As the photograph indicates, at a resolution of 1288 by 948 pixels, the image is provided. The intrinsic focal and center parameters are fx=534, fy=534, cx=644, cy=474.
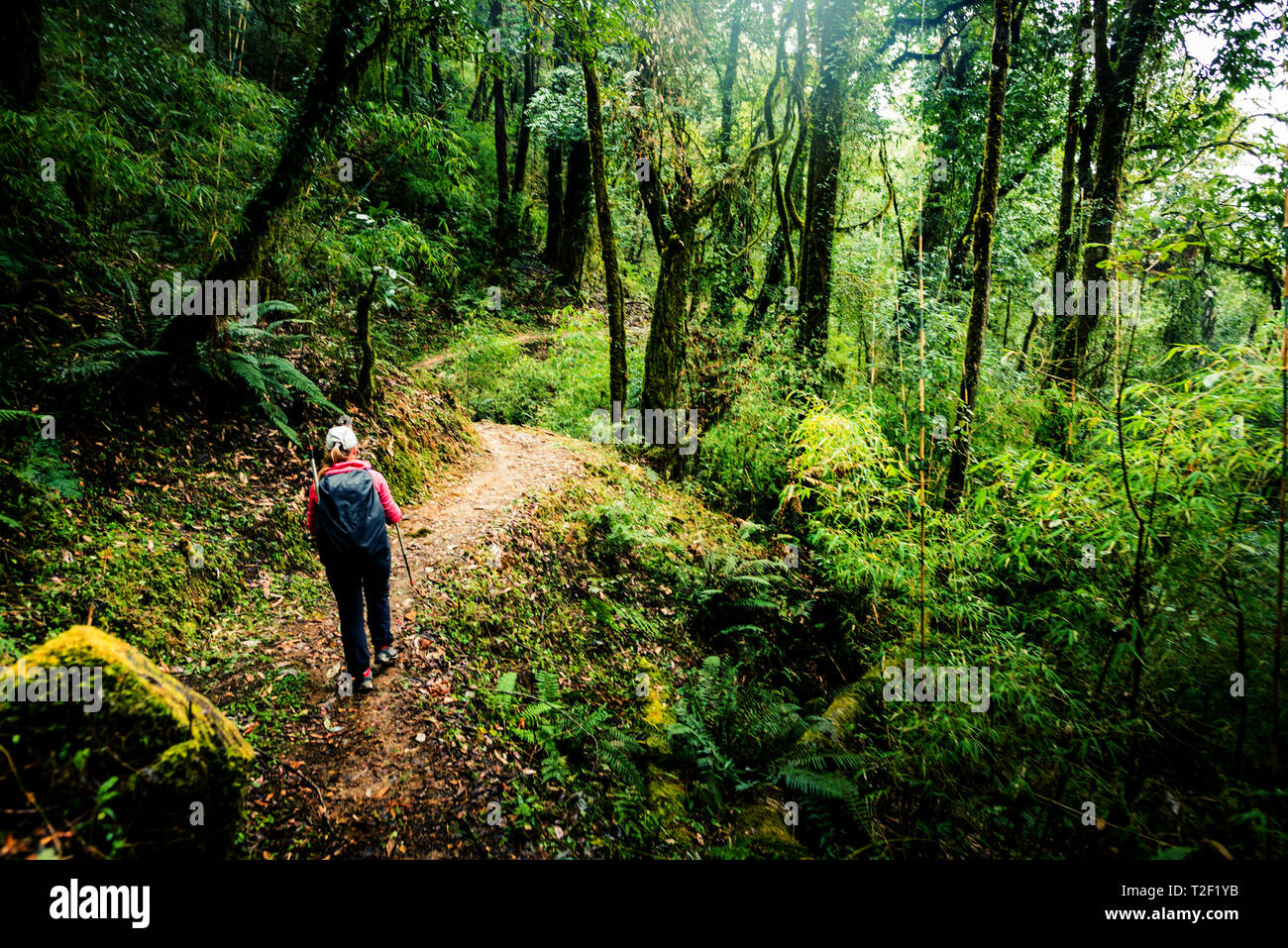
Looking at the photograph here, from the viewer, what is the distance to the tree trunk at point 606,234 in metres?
9.88

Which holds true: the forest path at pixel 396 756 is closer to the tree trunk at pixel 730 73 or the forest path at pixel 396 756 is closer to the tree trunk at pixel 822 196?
the tree trunk at pixel 822 196

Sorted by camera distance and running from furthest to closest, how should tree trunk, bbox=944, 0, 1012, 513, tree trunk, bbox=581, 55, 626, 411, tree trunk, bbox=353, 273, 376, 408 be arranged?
tree trunk, bbox=581, 55, 626, 411, tree trunk, bbox=353, 273, 376, 408, tree trunk, bbox=944, 0, 1012, 513

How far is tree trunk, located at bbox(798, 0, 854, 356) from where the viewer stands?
10.4 meters

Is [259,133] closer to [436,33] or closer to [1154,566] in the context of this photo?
[436,33]

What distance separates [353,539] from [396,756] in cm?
158

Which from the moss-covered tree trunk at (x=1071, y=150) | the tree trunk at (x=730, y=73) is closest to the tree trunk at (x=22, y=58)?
the tree trunk at (x=730, y=73)

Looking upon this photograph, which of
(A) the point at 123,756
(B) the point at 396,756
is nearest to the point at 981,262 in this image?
(B) the point at 396,756

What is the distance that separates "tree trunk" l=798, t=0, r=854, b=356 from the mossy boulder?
10361 mm

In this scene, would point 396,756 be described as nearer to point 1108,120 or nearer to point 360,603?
point 360,603

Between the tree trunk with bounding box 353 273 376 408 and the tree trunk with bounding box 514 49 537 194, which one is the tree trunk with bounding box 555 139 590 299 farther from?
the tree trunk with bounding box 353 273 376 408

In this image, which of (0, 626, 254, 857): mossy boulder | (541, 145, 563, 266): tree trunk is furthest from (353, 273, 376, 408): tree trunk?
(541, 145, 563, 266): tree trunk
